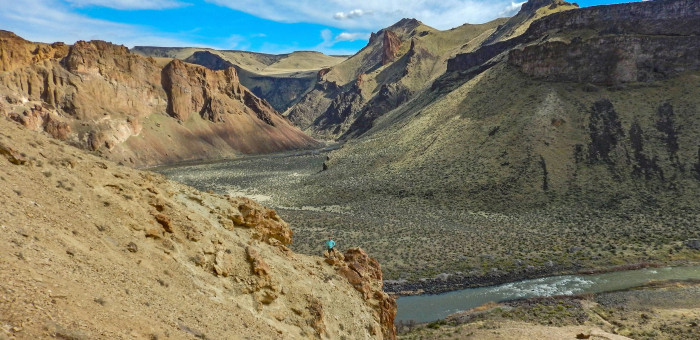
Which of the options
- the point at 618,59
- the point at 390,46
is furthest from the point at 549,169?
the point at 390,46

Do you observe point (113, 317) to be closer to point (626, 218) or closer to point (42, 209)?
point (42, 209)

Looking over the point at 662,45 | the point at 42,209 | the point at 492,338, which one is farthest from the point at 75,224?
the point at 662,45

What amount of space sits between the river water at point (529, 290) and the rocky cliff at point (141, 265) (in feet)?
28.4

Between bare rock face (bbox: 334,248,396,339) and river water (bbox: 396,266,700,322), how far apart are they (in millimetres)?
6474

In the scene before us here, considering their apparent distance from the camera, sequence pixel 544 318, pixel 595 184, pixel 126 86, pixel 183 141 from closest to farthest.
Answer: pixel 544 318, pixel 595 184, pixel 126 86, pixel 183 141

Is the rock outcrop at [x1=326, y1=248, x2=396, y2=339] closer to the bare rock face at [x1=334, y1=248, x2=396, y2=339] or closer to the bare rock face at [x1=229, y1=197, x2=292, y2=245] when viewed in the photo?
the bare rock face at [x1=334, y1=248, x2=396, y2=339]

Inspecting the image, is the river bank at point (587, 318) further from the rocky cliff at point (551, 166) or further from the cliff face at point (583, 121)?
the cliff face at point (583, 121)

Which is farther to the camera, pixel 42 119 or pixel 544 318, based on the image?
pixel 42 119

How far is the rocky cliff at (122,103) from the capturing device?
75.6 m

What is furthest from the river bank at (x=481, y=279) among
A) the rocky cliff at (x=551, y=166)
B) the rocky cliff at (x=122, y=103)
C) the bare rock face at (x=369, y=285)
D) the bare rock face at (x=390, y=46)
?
the bare rock face at (x=390, y=46)

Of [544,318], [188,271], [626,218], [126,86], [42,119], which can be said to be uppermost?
[126,86]

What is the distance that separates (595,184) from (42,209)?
46054 millimetres

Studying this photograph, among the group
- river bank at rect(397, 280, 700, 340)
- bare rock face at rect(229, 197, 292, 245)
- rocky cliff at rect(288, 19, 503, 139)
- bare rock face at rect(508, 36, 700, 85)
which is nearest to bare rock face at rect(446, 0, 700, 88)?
bare rock face at rect(508, 36, 700, 85)

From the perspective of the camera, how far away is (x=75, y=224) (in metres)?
9.35
